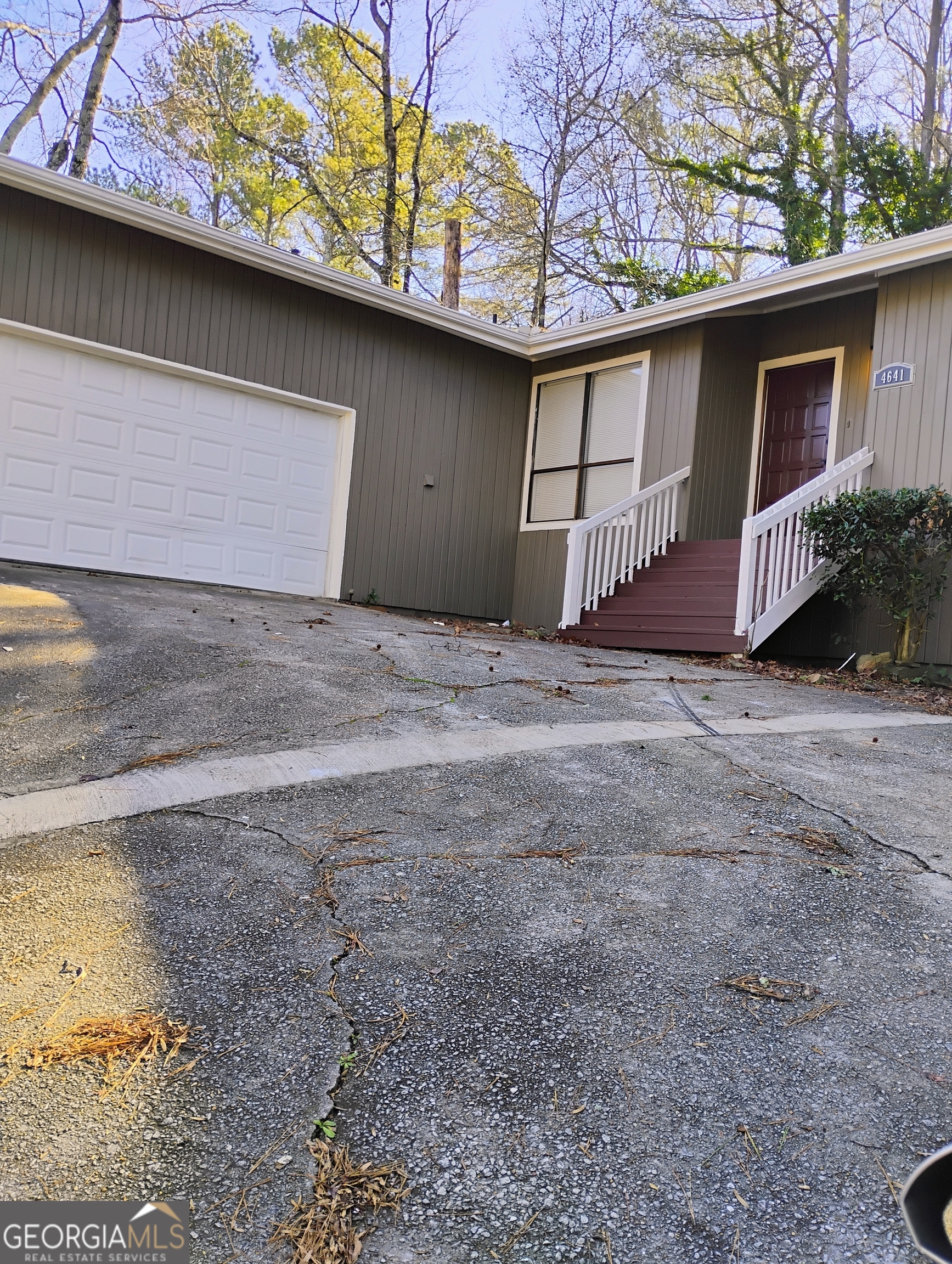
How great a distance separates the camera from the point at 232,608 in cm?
712

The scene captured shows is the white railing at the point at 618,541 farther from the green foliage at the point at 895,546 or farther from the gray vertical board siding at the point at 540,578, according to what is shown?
the green foliage at the point at 895,546

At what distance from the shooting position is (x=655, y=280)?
16.0 metres

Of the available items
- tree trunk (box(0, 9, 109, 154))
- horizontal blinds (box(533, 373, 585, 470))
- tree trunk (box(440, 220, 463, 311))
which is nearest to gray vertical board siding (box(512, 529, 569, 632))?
horizontal blinds (box(533, 373, 585, 470))

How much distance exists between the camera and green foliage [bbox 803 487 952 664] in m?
7.12

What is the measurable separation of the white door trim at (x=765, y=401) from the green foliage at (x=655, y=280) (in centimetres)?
532

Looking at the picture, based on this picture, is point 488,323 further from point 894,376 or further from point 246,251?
point 894,376

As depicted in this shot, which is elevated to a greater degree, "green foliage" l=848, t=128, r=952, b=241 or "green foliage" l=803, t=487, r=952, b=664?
"green foliage" l=848, t=128, r=952, b=241

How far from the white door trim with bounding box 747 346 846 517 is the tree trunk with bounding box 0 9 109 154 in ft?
41.6

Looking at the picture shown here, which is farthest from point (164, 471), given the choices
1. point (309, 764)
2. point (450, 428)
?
point (309, 764)

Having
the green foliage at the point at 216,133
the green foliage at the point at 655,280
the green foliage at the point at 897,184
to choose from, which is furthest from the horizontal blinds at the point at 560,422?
the green foliage at the point at 216,133

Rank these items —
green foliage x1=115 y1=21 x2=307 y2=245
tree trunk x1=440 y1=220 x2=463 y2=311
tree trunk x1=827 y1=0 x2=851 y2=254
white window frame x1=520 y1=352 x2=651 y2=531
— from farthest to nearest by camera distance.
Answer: green foliage x1=115 y1=21 x2=307 y2=245 < tree trunk x1=440 y1=220 x2=463 y2=311 < tree trunk x1=827 y1=0 x2=851 y2=254 < white window frame x1=520 y1=352 x2=651 y2=531

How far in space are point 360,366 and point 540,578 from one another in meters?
3.13

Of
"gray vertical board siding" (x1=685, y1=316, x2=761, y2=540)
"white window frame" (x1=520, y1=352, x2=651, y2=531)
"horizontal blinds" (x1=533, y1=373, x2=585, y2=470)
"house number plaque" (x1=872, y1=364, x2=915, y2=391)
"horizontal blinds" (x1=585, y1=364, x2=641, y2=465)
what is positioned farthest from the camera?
"horizontal blinds" (x1=533, y1=373, x2=585, y2=470)

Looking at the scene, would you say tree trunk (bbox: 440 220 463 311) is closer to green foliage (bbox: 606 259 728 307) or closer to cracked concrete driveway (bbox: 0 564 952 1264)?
green foliage (bbox: 606 259 728 307)
